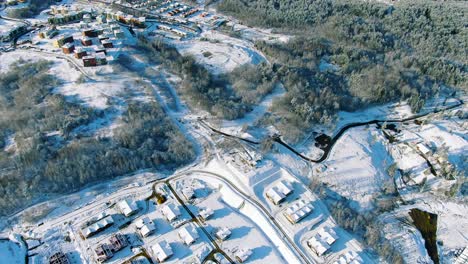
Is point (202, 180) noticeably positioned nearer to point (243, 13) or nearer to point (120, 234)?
point (120, 234)

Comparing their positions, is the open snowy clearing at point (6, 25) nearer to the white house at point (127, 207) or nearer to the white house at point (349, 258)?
the white house at point (127, 207)

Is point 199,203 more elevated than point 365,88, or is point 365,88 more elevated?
point 365,88

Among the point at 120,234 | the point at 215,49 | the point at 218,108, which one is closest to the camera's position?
the point at 120,234

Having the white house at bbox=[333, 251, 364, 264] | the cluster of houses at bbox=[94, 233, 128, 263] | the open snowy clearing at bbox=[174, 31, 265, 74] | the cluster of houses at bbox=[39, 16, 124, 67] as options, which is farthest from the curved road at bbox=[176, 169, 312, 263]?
the cluster of houses at bbox=[39, 16, 124, 67]

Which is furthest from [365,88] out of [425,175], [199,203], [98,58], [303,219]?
[98,58]

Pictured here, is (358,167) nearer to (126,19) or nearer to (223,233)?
(223,233)

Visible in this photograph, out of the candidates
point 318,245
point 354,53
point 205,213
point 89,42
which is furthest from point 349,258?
point 89,42
